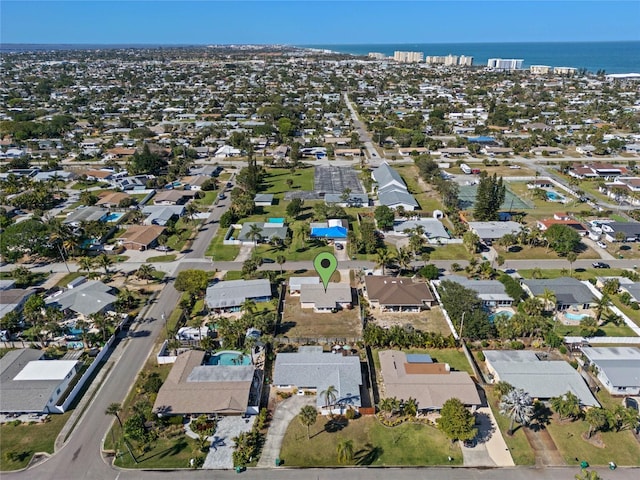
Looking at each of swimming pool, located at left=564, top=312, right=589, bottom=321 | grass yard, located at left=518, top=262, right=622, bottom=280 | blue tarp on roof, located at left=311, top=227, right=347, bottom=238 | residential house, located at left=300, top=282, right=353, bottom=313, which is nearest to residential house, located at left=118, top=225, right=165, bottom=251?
blue tarp on roof, located at left=311, top=227, right=347, bottom=238

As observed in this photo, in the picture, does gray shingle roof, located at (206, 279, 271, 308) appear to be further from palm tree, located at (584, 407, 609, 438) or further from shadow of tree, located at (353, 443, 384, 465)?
palm tree, located at (584, 407, 609, 438)

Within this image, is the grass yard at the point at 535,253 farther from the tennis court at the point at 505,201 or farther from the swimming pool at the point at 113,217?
the swimming pool at the point at 113,217

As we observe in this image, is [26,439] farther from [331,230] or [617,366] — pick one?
[617,366]

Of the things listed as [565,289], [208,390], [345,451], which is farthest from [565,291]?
[208,390]

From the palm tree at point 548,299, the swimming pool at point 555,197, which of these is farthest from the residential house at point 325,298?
the swimming pool at point 555,197

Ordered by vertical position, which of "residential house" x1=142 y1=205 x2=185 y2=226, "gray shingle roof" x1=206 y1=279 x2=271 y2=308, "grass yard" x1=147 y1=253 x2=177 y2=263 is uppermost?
"residential house" x1=142 y1=205 x2=185 y2=226

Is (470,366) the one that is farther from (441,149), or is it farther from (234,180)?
(441,149)
